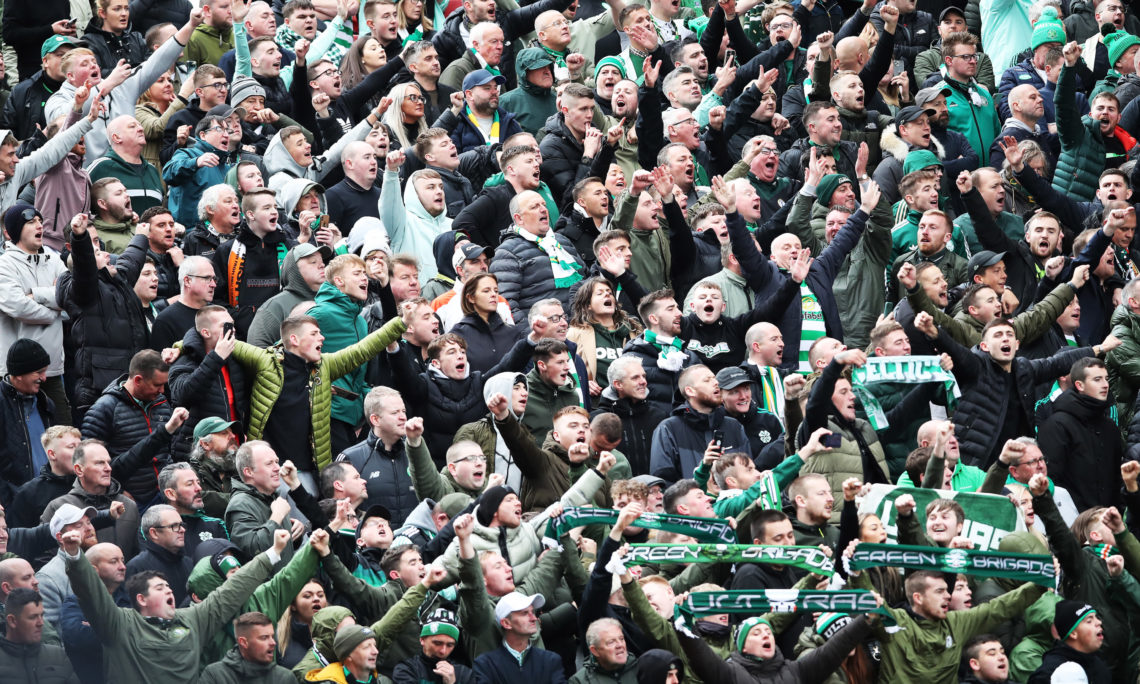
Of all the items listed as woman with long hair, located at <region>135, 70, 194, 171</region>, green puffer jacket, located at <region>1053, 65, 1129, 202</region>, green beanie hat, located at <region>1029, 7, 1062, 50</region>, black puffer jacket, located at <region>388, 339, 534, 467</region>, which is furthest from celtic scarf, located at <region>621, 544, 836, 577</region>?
green beanie hat, located at <region>1029, 7, 1062, 50</region>

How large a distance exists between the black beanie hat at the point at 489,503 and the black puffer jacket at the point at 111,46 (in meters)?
6.60

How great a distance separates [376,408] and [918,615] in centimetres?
329

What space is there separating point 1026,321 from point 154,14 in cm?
781

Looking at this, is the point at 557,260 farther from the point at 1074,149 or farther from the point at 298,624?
the point at 1074,149

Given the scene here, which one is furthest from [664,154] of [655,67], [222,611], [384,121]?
[222,611]

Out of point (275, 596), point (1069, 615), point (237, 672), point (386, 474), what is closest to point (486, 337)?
point (386, 474)

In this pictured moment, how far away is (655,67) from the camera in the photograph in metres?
15.3

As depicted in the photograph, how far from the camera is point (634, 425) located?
12844mm

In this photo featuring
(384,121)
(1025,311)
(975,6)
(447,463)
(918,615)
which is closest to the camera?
(918,615)

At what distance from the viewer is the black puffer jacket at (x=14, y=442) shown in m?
12.4

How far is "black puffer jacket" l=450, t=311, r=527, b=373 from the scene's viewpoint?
1315cm

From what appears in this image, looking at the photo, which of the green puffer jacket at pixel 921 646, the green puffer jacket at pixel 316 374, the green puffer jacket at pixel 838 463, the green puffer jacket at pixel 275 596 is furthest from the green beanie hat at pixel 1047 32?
the green puffer jacket at pixel 275 596

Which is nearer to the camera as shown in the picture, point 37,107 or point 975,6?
point 37,107

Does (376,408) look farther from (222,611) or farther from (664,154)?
(664,154)
